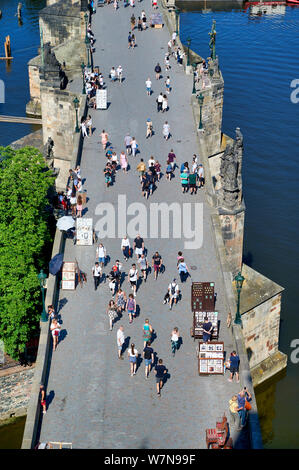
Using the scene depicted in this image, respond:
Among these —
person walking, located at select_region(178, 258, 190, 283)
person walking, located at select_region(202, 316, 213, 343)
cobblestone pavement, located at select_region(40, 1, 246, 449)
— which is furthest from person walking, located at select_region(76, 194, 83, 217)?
person walking, located at select_region(202, 316, 213, 343)

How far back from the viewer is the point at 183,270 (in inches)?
1796

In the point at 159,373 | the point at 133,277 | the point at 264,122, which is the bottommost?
the point at 264,122

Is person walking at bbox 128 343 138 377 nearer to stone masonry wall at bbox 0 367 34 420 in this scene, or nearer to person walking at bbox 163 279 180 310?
person walking at bbox 163 279 180 310

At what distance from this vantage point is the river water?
56.2 metres

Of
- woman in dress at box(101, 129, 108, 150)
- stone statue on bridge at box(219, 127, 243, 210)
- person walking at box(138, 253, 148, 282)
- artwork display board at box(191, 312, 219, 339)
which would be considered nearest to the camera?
artwork display board at box(191, 312, 219, 339)

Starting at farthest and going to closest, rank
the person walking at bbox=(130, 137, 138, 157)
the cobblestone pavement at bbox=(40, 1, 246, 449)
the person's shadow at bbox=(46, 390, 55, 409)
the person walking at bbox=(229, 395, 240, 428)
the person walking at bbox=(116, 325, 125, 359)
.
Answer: the person walking at bbox=(130, 137, 138, 157), the person walking at bbox=(116, 325, 125, 359), the person's shadow at bbox=(46, 390, 55, 409), the cobblestone pavement at bbox=(40, 1, 246, 449), the person walking at bbox=(229, 395, 240, 428)

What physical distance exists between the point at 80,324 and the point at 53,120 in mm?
29677

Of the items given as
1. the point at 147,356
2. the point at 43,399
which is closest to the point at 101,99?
the point at 147,356

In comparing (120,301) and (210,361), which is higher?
(120,301)

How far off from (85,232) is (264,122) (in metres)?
44.0

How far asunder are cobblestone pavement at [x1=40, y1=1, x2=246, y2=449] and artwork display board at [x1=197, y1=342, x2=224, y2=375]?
0.36 m

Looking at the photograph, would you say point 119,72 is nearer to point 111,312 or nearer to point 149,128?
point 149,128
